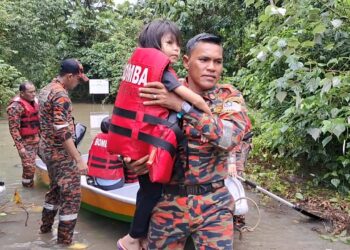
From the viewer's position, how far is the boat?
14.3 ft

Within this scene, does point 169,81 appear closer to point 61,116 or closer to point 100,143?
point 61,116

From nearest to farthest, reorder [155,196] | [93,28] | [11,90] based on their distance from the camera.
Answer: [155,196] < [11,90] < [93,28]

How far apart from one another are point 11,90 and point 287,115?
974 cm

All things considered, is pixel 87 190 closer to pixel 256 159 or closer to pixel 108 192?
pixel 108 192

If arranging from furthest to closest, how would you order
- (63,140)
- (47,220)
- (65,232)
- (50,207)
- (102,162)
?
1. (102,162)
2. (47,220)
3. (50,207)
4. (65,232)
5. (63,140)

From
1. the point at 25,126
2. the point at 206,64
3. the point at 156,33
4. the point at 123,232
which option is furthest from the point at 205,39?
the point at 25,126

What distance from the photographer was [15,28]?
16219 millimetres

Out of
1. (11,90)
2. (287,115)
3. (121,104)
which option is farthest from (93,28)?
(121,104)

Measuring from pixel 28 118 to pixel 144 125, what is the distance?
16.0ft

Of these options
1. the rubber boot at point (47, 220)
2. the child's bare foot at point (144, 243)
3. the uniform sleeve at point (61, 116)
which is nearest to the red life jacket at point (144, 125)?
the child's bare foot at point (144, 243)

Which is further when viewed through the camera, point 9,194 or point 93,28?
point 93,28

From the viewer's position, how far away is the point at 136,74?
2088 mm

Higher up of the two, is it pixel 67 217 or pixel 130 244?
pixel 130 244

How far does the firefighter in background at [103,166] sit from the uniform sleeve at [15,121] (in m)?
1.86
